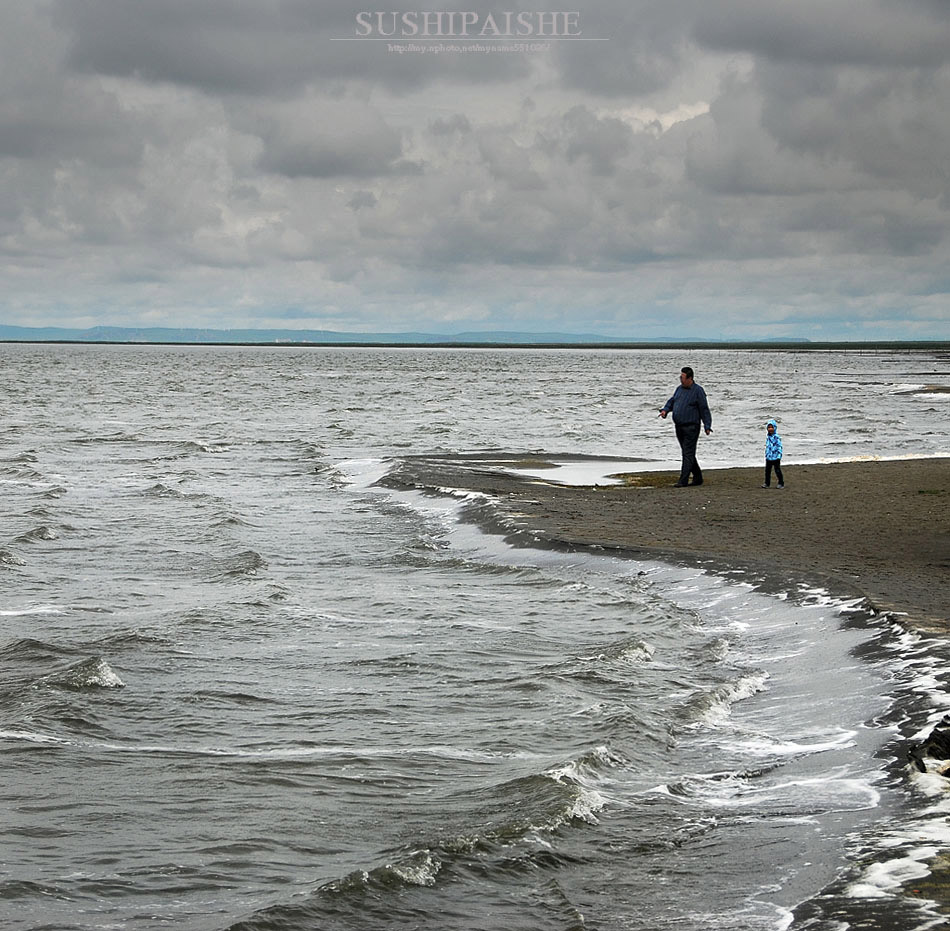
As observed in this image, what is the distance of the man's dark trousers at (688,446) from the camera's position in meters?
22.1

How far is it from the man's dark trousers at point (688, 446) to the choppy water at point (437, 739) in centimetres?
510

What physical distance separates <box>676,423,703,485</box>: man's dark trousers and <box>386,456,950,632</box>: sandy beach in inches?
12.8

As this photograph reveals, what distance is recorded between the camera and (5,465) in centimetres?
3209

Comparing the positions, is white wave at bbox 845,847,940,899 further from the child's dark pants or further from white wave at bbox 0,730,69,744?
the child's dark pants

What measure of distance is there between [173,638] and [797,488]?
44.6 feet

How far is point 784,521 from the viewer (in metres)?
18.5

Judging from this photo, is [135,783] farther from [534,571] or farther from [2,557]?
[2,557]

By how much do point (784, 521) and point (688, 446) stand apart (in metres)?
4.35

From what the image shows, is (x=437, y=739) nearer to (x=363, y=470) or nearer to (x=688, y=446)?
(x=688, y=446)

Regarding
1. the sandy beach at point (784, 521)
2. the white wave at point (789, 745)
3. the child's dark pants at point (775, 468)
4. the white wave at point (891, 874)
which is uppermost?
the child's dark pants at point (775, 468)

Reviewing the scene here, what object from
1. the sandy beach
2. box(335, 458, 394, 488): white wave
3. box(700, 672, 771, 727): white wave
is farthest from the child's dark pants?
box(700, 672, 771, 727): white wave

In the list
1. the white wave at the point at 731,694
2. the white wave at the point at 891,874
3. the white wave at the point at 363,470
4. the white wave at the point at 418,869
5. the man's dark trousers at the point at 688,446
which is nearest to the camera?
the white wave at the point at 891,874

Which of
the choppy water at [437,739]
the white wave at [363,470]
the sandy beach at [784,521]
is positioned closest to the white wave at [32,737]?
the choppy water at [437,739]

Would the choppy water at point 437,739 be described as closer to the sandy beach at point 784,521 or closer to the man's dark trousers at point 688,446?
the sandy beach at point 784,521
